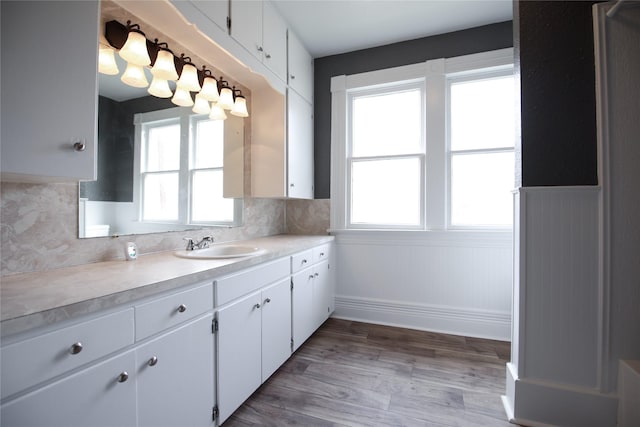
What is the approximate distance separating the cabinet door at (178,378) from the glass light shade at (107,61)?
4.33 feet

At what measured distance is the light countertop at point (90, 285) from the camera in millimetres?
730

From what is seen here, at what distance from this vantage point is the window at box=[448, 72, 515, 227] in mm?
2480

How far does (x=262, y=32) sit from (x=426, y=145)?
1698 mm

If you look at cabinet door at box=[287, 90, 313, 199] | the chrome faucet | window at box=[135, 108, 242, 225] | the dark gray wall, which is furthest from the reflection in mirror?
the dark gray wall

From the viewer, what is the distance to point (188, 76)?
1770 mm

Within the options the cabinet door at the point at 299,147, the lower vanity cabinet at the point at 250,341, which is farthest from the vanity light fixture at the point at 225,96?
the lower vanity cabinet at the point at 250,341

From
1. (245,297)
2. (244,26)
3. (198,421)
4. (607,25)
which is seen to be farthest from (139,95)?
(607,25)

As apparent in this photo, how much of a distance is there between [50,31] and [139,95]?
69 cm

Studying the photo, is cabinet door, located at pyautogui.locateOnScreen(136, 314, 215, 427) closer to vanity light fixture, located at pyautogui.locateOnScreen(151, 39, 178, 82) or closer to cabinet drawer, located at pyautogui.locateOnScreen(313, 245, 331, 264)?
cabinet drawer, located at pyautogui.locateOnScreen(313, 245, 331, 264)

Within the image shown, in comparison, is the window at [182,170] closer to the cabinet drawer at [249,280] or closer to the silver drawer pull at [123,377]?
the cabinet drawer at [249,280]

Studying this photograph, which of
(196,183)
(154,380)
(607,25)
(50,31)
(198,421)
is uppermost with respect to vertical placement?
(607,25)

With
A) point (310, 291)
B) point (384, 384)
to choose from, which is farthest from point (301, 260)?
point (384, 384)

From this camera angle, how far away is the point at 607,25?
1.41m

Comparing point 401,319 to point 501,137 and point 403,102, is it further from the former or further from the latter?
point 403,102
